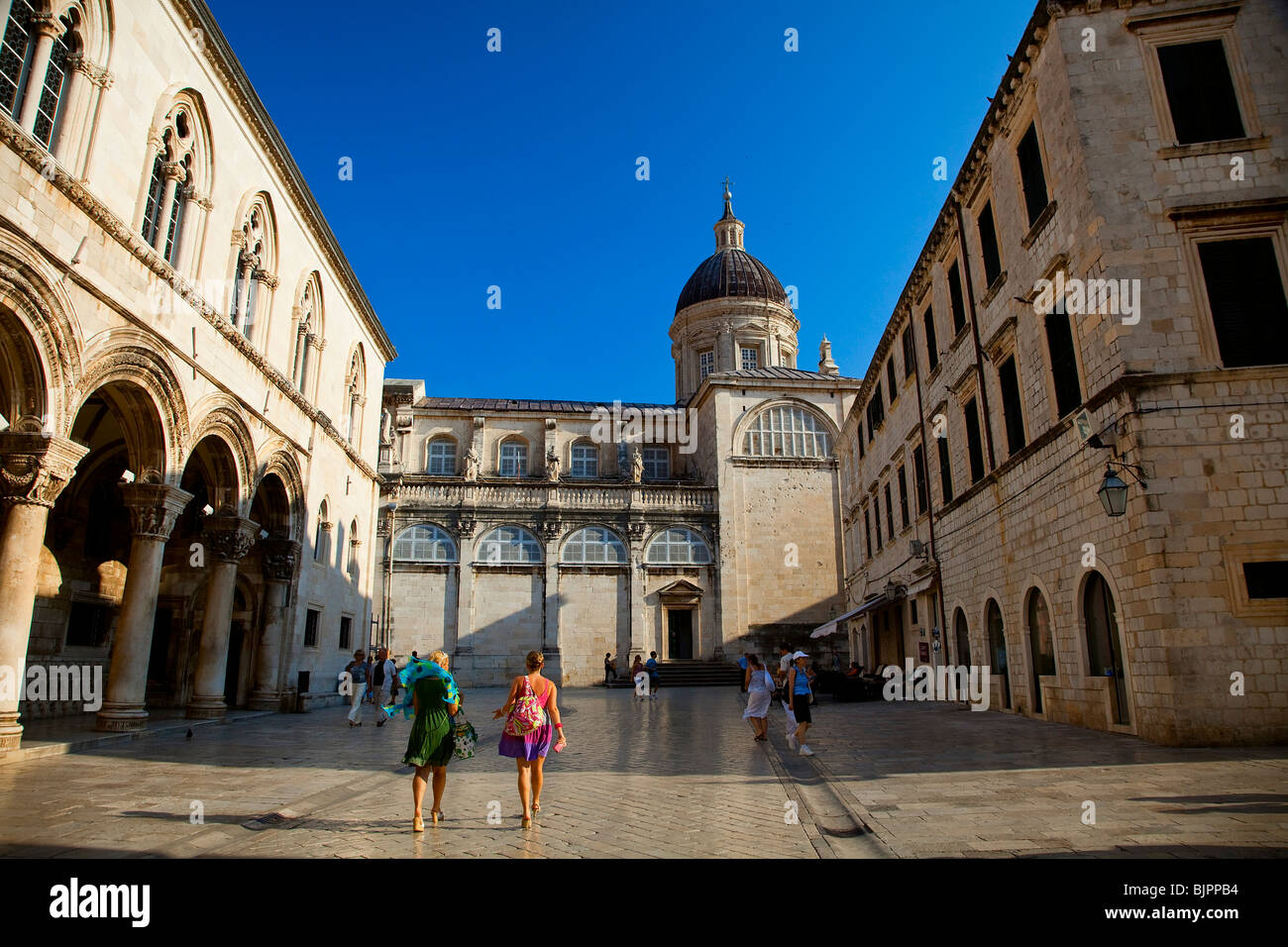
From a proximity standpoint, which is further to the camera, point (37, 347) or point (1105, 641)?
point (1105, 641)

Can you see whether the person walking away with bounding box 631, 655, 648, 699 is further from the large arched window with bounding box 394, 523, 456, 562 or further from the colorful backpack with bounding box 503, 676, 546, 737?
the colorful backpack with bounding box 503, 676, 546, 737

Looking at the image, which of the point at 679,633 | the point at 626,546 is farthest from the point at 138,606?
the point at 679,633

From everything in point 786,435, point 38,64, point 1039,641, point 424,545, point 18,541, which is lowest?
point 1039,641

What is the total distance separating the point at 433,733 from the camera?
6.75 meters

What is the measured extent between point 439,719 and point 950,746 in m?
7.74

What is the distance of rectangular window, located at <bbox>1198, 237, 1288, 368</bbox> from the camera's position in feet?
36.9

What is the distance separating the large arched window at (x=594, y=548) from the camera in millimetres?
38406

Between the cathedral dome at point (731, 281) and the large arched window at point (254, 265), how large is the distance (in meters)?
35.2

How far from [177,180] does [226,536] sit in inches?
288

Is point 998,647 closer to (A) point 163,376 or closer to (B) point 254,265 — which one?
(A) point 163,376

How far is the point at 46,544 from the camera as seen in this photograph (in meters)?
16.3

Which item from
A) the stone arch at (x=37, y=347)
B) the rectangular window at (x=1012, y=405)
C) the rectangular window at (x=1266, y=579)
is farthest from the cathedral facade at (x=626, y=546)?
the rectangular window at (x=1266, y=579)

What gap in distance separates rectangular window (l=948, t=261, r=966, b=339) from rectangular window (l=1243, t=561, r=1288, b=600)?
9.11 metres

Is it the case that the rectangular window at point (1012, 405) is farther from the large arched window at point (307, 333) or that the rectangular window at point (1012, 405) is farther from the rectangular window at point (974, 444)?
the large arched window at point (307, 333)
